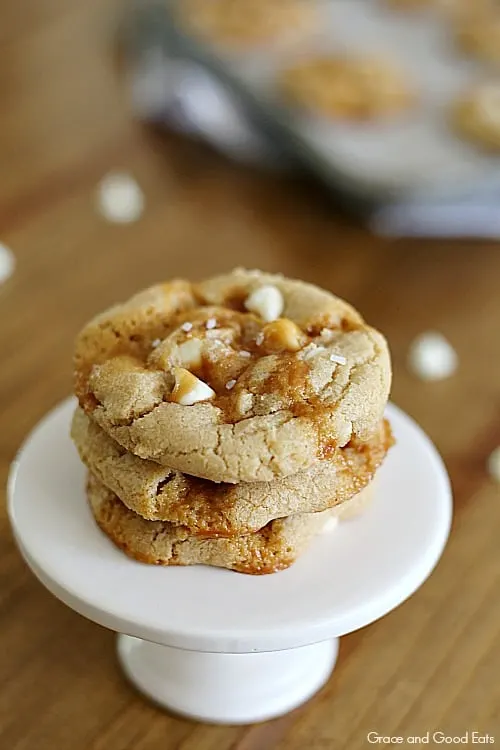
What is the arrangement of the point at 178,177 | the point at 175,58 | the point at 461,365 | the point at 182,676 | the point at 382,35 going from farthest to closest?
the point at 382,35
the point at 175,58
the point at 178,177
the point at 461,365
the point at 182,676

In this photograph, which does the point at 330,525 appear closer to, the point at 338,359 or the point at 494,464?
the point at 338,359

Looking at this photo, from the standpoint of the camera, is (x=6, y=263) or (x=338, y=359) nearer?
(x=338, y=359)

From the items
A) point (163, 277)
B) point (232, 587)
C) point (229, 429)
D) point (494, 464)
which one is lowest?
point (494, 464)

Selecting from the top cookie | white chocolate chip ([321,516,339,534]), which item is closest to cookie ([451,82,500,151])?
the top cookie

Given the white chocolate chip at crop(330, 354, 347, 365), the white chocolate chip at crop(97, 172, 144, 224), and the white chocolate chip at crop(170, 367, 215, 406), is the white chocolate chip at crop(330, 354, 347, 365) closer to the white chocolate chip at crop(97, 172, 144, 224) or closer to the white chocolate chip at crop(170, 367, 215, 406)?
the white chocolate chip at crop(170, 367, 215, 406)

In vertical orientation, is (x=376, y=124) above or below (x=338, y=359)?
below

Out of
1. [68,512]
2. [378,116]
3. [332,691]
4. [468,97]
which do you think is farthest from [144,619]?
[468,97]

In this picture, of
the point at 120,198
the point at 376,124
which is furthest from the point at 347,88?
the point at 120,198

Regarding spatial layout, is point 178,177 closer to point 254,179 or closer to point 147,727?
point 254,179
